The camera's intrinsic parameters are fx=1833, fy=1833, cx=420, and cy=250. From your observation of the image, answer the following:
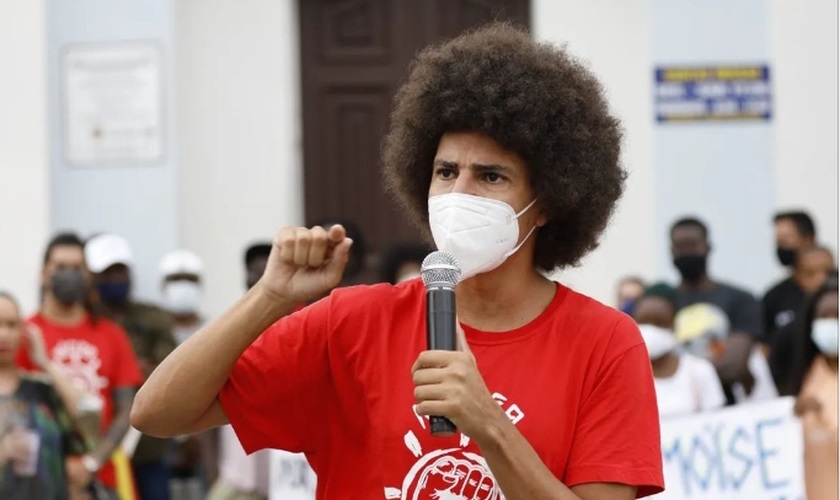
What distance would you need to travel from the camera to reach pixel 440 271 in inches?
Answer: 140

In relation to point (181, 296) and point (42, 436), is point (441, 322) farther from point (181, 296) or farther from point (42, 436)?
point (181, 296)

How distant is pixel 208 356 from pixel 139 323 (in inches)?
252

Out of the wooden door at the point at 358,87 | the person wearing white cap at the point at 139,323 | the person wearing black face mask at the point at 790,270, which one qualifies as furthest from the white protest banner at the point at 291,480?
the wooden door at the point at 358,87

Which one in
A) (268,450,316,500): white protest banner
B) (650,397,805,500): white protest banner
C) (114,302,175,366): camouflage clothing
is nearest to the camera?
(650,397,805,500): white protest banner

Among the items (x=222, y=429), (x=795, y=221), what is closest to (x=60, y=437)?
(x=222, y=429)

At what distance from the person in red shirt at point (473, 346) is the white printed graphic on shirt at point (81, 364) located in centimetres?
525

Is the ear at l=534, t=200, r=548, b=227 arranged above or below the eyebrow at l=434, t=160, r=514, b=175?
below

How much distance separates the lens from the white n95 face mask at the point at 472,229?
3.76 metres

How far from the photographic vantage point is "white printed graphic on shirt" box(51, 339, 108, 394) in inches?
355

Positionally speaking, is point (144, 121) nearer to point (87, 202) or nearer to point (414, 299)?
point (87, 202)

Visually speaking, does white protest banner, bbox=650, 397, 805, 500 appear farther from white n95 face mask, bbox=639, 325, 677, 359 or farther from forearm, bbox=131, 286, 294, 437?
forearm, bbox=131, 286, 294, 437

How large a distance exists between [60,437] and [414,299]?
442 cm

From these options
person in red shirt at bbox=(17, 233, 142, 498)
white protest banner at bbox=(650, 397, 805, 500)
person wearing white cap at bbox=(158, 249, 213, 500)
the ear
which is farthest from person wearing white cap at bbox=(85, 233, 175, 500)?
the ear

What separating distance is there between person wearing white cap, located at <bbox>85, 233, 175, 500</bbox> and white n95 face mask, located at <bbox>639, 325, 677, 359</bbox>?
2.62m
